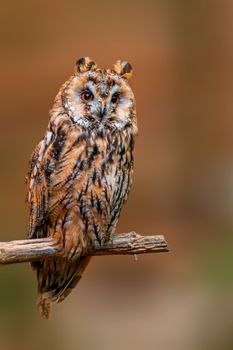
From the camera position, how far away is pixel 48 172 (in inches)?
96.2

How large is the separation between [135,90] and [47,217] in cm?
241

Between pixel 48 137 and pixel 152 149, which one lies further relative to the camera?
pixel 152 149

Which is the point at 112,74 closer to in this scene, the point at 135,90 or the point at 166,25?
the point at 135,90

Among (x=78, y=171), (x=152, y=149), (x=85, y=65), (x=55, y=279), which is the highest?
(x=152, y=149)

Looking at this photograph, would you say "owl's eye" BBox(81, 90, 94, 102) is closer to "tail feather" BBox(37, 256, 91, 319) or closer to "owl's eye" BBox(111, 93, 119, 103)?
"owl's eye" BBox(111, 93, 119, 103)

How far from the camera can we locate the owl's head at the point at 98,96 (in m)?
2.31

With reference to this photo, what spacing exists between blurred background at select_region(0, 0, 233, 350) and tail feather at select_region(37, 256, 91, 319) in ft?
6.91

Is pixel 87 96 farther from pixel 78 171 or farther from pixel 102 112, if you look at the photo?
pixel 78 171

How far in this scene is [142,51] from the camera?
4.86 metres

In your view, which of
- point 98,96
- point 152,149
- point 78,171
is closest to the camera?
point 98,96

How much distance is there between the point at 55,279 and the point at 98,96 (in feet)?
1.82

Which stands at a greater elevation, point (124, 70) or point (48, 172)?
point (124, 70)

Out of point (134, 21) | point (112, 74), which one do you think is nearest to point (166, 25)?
point (134, 21)

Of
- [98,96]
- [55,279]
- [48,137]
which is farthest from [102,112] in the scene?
[55,279]
